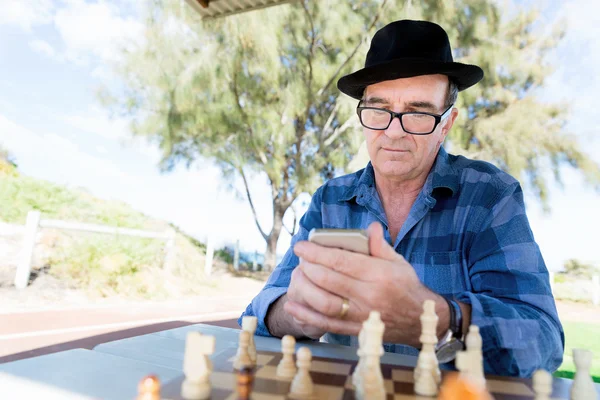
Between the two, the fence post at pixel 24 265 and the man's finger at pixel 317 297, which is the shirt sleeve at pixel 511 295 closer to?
the man's finger at pixel 317 297

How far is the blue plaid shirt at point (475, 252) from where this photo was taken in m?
0.90

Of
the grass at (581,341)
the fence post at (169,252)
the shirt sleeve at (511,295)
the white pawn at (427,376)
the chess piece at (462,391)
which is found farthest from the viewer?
A: the fence post at (169,252)

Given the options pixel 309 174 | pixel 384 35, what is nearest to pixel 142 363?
pixel 384 35

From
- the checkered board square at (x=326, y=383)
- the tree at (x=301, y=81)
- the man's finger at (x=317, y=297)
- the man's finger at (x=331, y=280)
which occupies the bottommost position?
the checkered board square at (x=326, y=383)

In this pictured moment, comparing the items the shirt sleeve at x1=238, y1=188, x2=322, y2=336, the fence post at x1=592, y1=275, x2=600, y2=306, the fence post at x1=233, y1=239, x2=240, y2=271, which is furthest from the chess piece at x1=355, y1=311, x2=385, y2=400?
the fence post at x1=233, y1=239, x2=240, y2=271

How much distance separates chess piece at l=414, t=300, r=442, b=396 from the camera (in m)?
0.67

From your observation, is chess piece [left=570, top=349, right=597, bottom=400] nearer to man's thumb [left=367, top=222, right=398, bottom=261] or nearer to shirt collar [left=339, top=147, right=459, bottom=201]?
man's thumb [left=367, top=222, right=398, bottom=261]

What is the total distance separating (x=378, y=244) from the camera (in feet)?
2.66

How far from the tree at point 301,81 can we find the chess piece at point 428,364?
740cm

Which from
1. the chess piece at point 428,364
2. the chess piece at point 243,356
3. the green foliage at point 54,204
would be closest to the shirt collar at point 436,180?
the chess piece at point 428,364

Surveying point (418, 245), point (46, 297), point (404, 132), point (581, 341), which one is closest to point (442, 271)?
point (418, 245)

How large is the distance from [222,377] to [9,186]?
683 centimetres

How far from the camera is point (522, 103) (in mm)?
8305

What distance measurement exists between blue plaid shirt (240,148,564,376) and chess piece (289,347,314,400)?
1.35 feet
